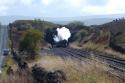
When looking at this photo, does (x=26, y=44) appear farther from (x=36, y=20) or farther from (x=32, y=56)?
(x=36, y=20)

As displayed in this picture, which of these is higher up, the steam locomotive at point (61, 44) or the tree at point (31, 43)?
the tree at point (31, 43)

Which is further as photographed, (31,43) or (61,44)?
(61,44)

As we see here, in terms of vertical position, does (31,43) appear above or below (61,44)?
above

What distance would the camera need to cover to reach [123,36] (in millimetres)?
68312

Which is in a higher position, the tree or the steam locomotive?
the tree

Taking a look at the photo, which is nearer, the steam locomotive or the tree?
the tree

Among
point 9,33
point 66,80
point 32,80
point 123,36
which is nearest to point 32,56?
point 123,36

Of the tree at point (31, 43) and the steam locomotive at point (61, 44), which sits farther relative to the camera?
the steam locomotive at point (61, 44)

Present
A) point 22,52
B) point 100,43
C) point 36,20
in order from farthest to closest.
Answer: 1. point 36,20
2. point 100,43
3. point 22,52

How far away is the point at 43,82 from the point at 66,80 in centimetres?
237

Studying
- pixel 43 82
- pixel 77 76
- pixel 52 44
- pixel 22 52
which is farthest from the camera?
pixel 52 44

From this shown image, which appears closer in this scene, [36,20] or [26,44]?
[26,44]

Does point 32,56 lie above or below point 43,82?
below

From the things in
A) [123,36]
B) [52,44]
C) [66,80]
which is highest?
[66,80]
